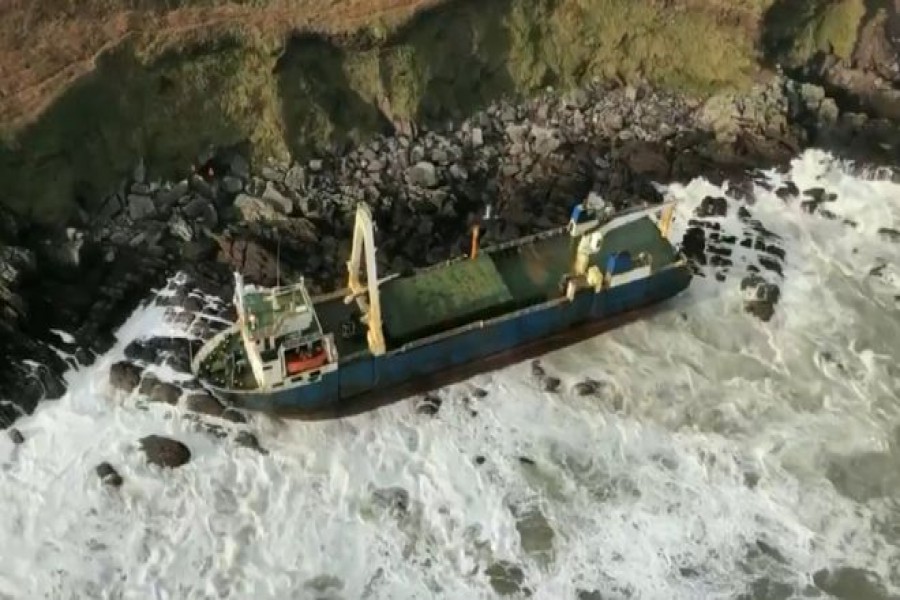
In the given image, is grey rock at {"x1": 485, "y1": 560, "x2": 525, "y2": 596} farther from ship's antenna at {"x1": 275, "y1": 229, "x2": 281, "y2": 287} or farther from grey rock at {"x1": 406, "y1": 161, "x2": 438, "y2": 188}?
grey rock at {"x1": 406, "y1": 161, "x2": 438, "y2": 188}

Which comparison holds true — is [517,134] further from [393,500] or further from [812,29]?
[393,500]

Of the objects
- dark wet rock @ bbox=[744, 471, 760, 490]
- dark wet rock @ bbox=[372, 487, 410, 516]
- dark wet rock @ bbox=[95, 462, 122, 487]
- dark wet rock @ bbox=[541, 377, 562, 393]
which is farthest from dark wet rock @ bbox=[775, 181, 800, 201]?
dark wet rock @ bbox=[95, 462, 122, 487]

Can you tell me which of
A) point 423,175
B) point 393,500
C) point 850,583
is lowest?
point 850,583

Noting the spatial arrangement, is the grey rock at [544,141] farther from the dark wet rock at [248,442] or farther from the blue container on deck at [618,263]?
the dark wet rock at [248,442]

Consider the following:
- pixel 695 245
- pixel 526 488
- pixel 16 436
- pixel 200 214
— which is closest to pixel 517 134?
pixel 695 245

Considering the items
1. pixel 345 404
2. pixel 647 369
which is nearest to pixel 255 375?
pixel 345 404

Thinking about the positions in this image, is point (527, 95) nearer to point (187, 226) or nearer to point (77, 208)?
point (187, 226)

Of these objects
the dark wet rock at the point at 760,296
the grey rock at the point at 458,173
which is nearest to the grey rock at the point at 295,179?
the grey rock at the point at 458,173
